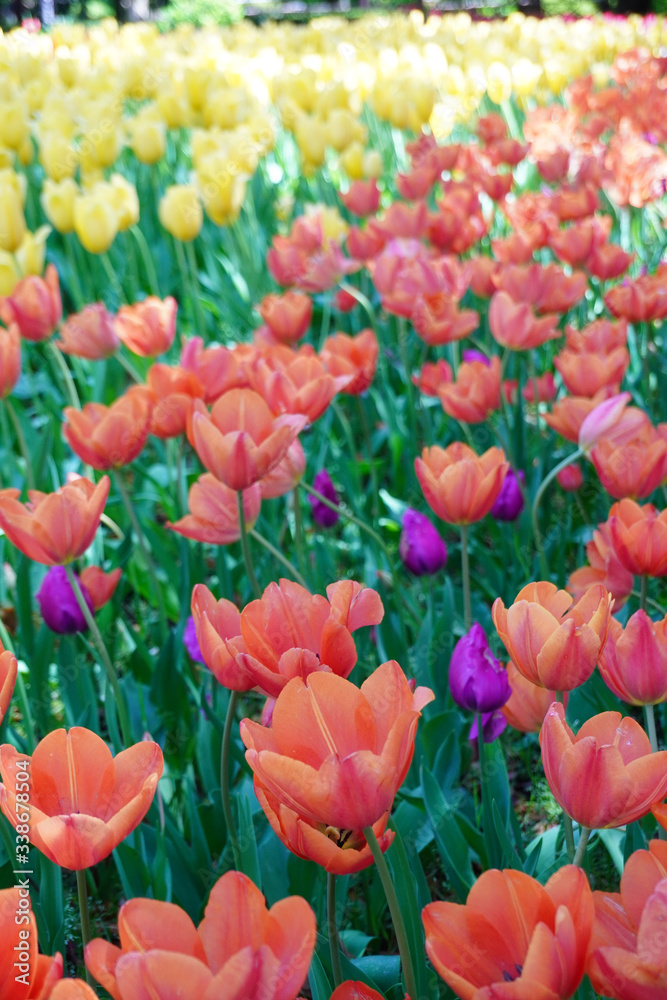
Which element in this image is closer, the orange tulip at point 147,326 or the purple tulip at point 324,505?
the purple tulip at point 324,505

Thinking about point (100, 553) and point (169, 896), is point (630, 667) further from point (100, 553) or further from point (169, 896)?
point (100, 553)

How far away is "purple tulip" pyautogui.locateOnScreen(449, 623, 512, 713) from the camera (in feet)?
3.28

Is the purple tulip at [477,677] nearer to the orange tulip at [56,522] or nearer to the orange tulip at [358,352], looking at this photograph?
the orange tulip at [56,522]

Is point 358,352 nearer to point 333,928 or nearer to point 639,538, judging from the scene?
point 639,538

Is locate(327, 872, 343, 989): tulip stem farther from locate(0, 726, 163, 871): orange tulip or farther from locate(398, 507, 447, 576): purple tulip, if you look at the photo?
locate(398, 507, 447, 576): purple tulip

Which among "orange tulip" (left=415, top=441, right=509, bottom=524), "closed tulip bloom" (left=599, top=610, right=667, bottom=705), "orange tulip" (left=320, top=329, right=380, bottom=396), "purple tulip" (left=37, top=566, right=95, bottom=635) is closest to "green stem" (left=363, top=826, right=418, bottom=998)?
"closed tulip bloom" (left=599, top=610, right=667, bottom=705)

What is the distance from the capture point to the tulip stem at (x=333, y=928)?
2.33 feet

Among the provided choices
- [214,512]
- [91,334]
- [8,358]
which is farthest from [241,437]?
[91,334]

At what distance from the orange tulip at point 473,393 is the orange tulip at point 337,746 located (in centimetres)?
93

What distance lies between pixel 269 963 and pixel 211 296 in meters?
3.02

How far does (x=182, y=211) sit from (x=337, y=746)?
2.18 meters

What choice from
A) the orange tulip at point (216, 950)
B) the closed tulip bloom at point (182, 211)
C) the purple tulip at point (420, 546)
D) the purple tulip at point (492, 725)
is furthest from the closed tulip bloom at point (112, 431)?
the closed tulip bloom at point (182, 211)

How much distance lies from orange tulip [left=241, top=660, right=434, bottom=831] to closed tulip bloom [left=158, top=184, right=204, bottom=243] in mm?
2118

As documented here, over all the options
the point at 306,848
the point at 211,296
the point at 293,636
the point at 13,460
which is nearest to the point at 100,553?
→ the point at 13,460
